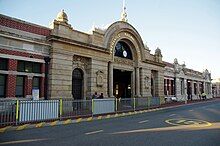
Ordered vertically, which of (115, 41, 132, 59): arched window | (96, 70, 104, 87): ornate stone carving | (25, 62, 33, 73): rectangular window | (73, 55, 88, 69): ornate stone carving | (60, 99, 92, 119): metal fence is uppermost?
(115, 41, 132, 59): arched window

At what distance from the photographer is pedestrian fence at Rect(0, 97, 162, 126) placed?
11992 mm

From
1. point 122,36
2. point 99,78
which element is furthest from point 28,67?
point 122,36

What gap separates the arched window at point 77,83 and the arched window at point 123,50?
22.0 ft

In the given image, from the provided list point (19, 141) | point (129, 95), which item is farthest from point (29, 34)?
point (129, 95)

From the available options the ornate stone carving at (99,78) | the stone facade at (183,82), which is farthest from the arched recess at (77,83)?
the stone facade at (183,82)

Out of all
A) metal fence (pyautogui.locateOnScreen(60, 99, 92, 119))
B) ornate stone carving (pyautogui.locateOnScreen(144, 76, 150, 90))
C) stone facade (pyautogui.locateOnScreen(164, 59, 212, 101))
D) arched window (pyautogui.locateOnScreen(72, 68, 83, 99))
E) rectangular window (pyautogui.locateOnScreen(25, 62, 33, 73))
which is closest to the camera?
metal fence (pyautogui.locateOnScreen(60, 99, 92, 119))

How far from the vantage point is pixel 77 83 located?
833 inches

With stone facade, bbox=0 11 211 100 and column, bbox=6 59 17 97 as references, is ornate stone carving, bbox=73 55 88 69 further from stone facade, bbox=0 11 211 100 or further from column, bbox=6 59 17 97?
column, bbox=6 59 17 97

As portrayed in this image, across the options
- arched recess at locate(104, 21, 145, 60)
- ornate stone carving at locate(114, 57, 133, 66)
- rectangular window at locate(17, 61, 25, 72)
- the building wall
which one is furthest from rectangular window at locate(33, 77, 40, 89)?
ornate stone carving at locate(114, 57, 133, 66)

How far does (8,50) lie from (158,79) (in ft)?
76.0

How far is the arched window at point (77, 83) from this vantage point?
2075 cm

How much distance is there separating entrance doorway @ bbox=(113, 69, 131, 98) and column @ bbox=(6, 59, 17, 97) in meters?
16.2

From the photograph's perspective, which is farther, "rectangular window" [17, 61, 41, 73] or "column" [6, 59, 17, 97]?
"rectangular window" [17, 61, 41, 73]

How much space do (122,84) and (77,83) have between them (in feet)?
37.8
